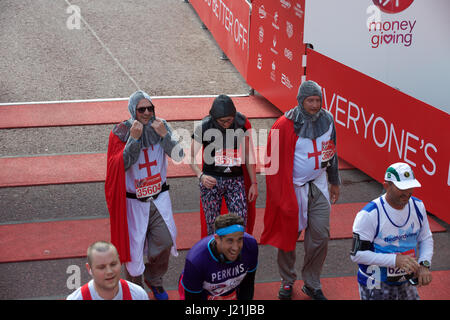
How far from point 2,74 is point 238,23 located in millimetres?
5117

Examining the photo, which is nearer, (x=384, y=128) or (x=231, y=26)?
(x=384, y=128)

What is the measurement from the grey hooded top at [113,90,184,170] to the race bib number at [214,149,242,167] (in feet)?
1.19

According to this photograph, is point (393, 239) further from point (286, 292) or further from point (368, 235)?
point (286, 292)

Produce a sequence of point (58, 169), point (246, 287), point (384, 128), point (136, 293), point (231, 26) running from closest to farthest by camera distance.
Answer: point (136, 293), point (246, 287), point (384, 128), point (58, 169), point (231, 26)

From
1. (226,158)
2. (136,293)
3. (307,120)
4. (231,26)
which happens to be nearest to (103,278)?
(136,293)

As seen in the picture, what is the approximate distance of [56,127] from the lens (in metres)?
11.4

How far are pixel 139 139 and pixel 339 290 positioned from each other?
2.69m

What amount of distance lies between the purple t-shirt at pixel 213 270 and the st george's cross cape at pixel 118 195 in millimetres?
1366

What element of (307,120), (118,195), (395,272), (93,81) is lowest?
(395,272)

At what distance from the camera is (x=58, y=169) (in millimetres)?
9922

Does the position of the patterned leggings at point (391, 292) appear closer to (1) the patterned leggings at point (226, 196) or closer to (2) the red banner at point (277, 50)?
(1) the patterned leggings at point (226, 196)

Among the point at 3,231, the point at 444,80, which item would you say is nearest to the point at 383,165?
the point at 444,80

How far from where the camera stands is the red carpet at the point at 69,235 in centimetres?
764

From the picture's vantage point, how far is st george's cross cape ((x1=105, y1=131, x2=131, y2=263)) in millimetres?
6059
